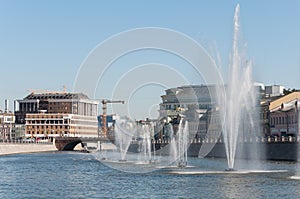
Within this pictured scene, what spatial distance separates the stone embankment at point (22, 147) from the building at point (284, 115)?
54282 millimetres

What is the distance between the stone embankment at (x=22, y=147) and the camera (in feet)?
446

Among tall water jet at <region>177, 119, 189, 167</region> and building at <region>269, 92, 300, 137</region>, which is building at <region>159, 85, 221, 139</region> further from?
→ tall water jet at <region>177, 119, 189, 167</region>

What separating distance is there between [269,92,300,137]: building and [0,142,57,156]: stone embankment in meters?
54.3

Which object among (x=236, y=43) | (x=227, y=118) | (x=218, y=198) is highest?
(x=236, y=43)

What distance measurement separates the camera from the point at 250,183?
151ft

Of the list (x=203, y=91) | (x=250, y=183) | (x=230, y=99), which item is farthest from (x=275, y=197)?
(x=203, y=91)

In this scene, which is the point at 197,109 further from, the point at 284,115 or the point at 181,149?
the point at 181,149

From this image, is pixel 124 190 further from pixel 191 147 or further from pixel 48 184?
pixel 191 147

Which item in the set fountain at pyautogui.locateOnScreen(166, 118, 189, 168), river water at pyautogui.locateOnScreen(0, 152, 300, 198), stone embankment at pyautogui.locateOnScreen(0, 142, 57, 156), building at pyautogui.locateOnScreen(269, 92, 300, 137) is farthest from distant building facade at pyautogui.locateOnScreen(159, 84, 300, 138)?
stone embankment at pyautogui.locateOnScreen(0, 142, 57, 156)

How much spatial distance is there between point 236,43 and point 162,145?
94663 mm

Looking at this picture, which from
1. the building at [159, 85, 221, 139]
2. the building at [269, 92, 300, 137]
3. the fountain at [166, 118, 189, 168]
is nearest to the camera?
the fountain at [166, 118, 189, 168]

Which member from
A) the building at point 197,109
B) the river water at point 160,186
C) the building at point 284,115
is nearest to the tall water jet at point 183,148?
the river water at point 160,186

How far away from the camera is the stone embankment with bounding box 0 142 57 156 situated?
136 meters

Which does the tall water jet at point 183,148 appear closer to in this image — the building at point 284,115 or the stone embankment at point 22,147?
the building at point 284,115
